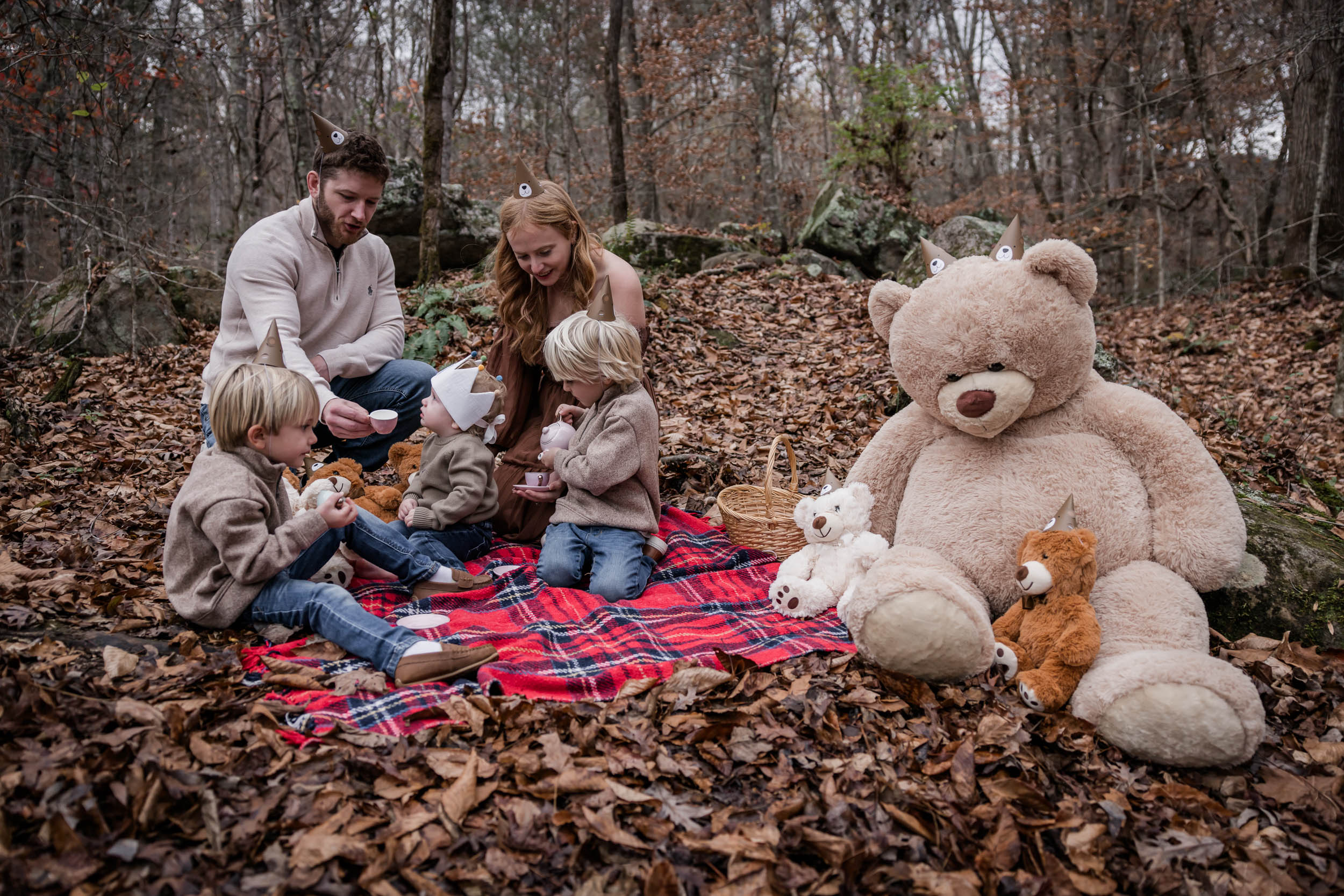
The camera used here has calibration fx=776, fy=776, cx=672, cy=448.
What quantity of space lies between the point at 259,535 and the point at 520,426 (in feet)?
6.36

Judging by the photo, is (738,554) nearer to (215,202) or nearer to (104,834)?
(104,834)

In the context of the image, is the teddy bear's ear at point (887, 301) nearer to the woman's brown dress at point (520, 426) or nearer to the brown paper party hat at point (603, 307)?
the brown paper party hat at point (603, 307)

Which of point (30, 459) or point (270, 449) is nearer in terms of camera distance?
point (270, 449)

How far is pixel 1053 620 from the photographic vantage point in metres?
2.77

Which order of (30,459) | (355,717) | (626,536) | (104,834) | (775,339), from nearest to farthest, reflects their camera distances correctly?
(104,834) < (355,717) < (626,536) < (30,459) < (775,339)

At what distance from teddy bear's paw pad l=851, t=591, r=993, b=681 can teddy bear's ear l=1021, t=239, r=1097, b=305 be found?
131cm

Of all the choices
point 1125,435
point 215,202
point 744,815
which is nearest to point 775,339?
point 1125,435

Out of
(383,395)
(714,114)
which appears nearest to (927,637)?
(383,395)

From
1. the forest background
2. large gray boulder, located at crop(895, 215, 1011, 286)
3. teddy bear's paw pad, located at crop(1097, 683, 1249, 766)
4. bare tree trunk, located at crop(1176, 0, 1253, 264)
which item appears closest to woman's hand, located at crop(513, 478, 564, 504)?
teddy bear's paw pad, located at crop(1097, 683, 1249, 766)

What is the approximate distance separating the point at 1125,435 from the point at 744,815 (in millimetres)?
2112

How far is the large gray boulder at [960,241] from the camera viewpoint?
26.5ft

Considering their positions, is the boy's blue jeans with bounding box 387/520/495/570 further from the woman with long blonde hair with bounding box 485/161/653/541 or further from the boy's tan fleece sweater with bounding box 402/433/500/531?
the woman with long blonde hair with bounding box 485/161/653/541

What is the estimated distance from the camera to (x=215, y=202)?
60.5ft

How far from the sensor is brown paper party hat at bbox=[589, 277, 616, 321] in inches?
151
